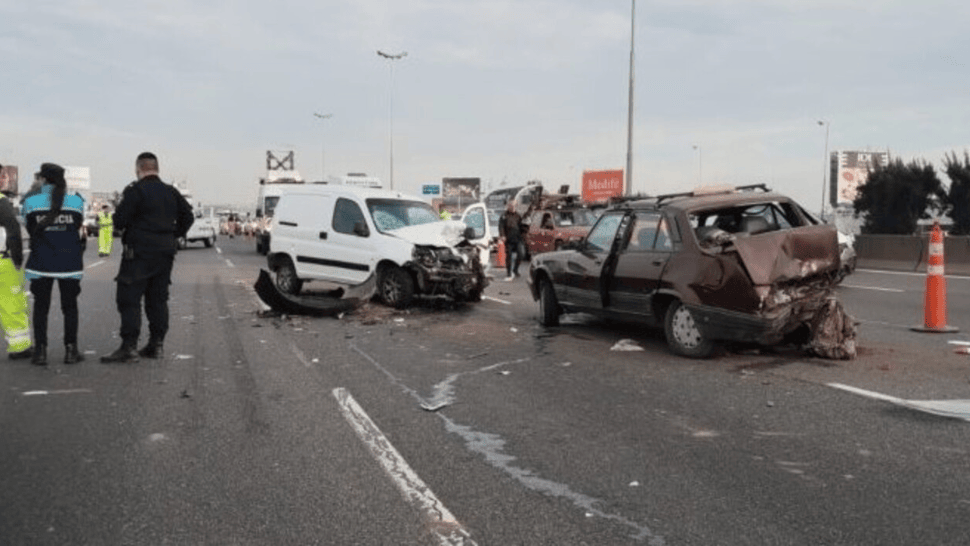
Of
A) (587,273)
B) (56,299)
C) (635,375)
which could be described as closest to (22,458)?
(635,375)

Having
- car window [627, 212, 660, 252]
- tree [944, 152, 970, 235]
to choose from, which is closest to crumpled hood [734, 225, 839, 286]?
car window [627, 212, 660, 252]

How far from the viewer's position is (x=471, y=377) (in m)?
7.80

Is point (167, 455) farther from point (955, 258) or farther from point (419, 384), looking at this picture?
point (955, 258)

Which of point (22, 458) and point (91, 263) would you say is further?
point (91, 263)

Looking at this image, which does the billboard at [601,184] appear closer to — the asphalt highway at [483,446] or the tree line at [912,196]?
the tree line at [912,196]

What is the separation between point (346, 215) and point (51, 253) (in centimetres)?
608

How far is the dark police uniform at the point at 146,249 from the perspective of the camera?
326 inches

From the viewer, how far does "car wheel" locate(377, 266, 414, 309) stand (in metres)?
12.8

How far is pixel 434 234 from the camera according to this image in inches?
520

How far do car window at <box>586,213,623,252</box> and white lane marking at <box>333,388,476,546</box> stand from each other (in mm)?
4356

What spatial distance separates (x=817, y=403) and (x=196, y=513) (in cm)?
454

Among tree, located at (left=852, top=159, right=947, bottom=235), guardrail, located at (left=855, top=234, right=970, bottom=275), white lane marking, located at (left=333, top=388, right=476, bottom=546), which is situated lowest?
white lane marking, located at (left=333, top=388, right=476, bottom=546)

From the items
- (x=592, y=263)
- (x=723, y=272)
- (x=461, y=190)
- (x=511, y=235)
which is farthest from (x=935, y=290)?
(x=461, y=190)

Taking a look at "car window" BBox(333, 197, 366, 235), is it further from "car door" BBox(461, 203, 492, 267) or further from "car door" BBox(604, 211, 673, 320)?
"car door" BBox(604, 211, 673, 320)
